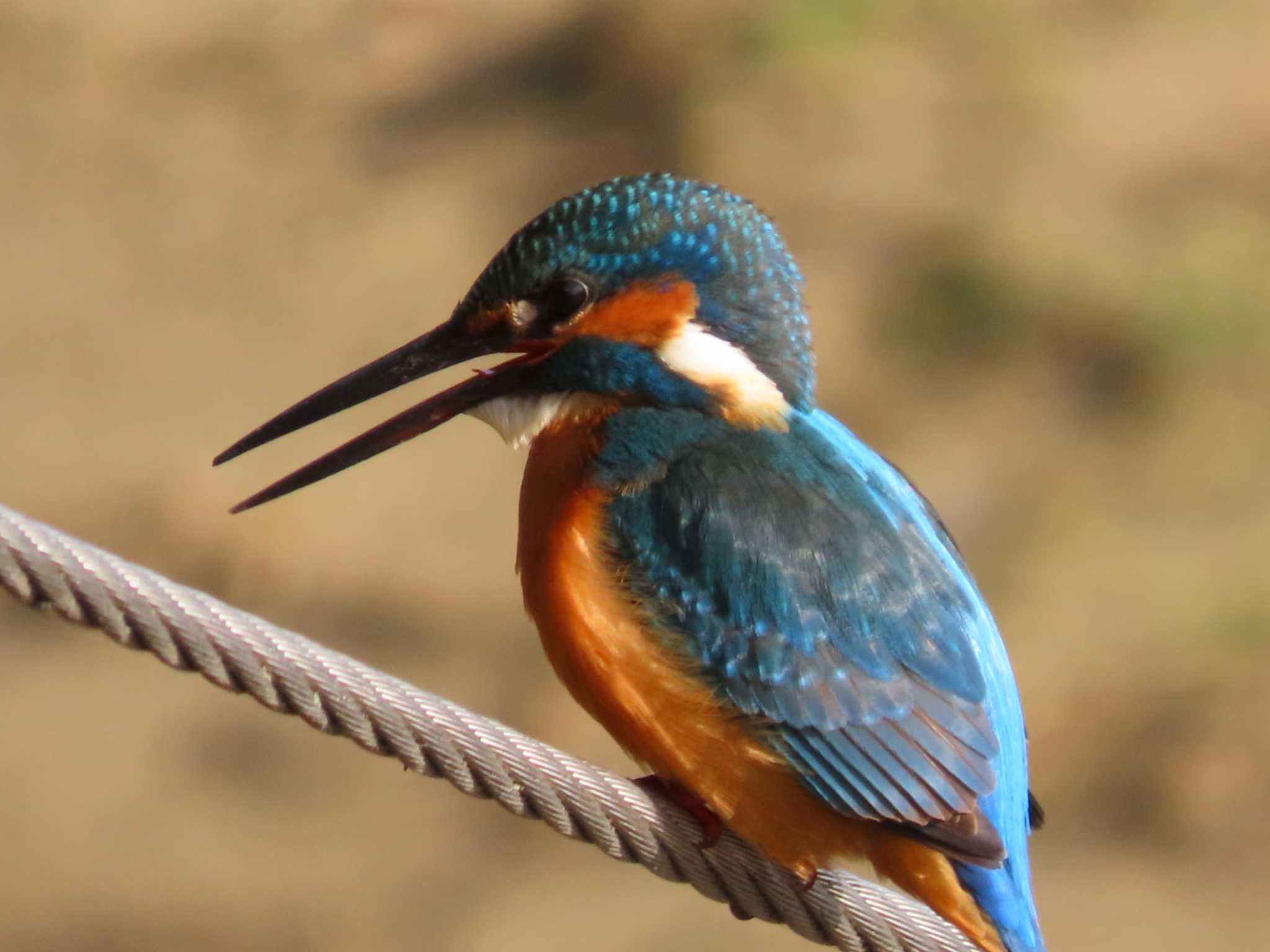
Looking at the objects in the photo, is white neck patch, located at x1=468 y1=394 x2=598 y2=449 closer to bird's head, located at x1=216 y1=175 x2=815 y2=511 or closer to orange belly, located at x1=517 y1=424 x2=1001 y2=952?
bird's head, located at x1=216 y1=175 x2=815 y2=511

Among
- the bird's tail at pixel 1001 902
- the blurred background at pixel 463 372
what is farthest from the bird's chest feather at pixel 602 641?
the blurred background at pixel 463 372

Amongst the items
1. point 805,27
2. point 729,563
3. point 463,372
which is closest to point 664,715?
point 729,563

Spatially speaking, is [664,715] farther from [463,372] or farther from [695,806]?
[463,372]

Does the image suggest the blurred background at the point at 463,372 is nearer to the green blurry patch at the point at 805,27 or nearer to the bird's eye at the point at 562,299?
the green blurry patch at the point at 805,27

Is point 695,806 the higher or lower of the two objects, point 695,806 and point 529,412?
the lower

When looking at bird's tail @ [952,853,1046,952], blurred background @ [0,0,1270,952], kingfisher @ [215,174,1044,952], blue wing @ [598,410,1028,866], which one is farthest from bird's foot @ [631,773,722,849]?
blurred background @ [0,0,1270,952]

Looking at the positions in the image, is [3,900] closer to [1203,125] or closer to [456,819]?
[456,819]
